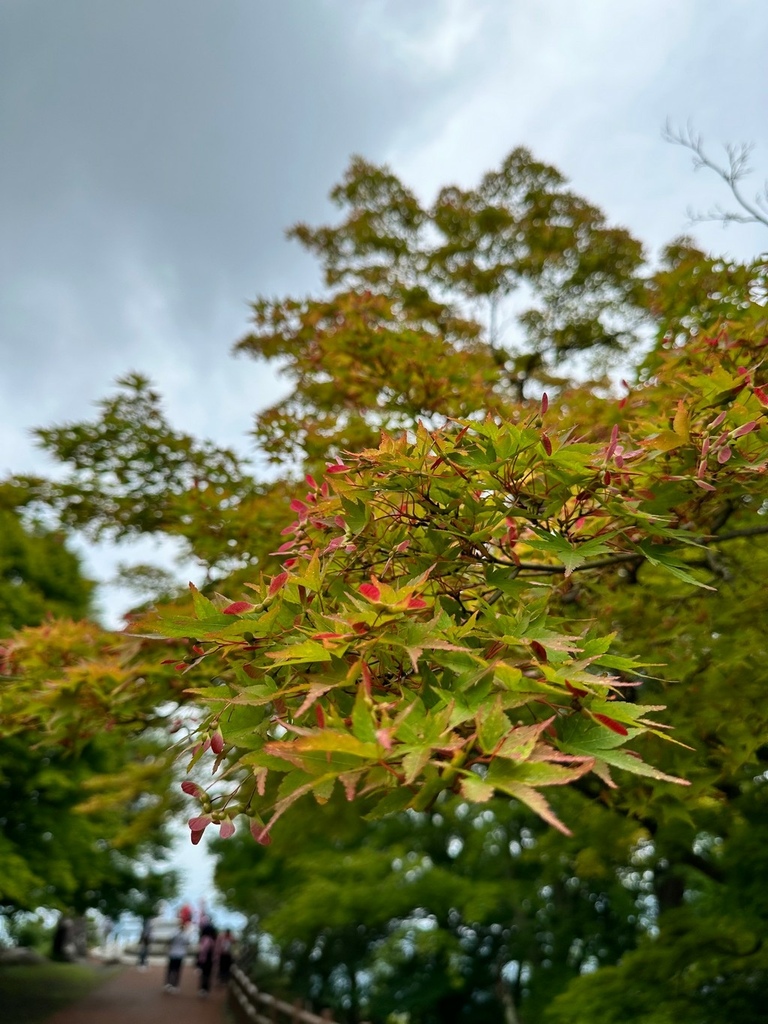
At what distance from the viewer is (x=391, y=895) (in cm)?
1018

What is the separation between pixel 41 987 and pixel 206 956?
3.40m

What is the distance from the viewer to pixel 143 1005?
45.5 feet

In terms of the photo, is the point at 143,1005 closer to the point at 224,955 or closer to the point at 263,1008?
the point at 224,955

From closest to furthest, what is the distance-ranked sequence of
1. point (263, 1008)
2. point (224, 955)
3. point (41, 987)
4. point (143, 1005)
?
point (263, 1008)
point (143, 1005)
point (41, 987)
point (224, 955)

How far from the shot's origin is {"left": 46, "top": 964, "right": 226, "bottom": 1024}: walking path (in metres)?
12.4

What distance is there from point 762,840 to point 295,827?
A: 20.6 ft

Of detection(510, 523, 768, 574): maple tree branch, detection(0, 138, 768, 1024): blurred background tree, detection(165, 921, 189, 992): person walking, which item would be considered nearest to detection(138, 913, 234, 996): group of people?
detection(165, 921, 189, 992): person walking

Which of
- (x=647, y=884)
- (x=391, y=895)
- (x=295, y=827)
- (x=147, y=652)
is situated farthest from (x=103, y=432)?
(x=647, y=884)

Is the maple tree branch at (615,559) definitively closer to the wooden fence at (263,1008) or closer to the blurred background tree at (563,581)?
the blurred background tree at (563,581)

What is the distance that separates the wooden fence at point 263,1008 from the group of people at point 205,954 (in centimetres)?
142

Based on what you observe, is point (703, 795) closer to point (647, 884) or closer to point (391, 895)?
point (391, 895)

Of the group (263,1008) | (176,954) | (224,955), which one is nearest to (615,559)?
(263,1008)

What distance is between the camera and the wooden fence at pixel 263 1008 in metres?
8.09

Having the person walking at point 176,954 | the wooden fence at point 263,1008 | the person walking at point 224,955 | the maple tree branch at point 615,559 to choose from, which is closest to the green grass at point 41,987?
the person walking at point 176,954
